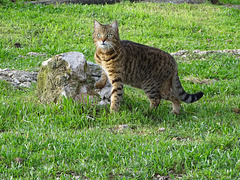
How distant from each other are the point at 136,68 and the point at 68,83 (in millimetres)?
1249

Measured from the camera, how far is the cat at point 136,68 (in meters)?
6.38

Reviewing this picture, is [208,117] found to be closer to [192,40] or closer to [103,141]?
[103,141]

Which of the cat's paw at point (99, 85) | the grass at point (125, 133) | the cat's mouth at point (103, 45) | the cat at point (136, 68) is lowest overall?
the grass at point (125, 133)

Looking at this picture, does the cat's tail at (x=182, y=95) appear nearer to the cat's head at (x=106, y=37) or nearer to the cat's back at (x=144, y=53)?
the cat's back at (x=144, y=53)

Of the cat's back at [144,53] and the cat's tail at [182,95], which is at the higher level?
the cat's back at [144,53]

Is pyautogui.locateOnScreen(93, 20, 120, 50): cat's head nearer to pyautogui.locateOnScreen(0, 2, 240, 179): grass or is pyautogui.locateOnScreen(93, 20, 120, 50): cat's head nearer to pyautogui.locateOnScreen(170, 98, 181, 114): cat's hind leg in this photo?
pyautogui.locateOnScreen(0, 2, 240, 179): grass

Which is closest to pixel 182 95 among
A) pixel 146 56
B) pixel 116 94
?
pixel 146 56

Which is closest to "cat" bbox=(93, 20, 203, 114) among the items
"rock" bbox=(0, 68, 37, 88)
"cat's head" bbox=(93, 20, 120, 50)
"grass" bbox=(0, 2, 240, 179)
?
"cat's head" bbox=(93, 20, 120, 50)

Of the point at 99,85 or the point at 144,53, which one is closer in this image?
the point at 144,53

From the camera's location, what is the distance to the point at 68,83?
668cm

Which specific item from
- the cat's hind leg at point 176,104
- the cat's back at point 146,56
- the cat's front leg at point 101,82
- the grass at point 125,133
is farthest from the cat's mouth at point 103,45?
the cat's hind leg at point 176,104

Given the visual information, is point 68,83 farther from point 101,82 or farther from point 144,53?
point 144,53

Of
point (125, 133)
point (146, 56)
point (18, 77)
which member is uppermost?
point (146, 56)

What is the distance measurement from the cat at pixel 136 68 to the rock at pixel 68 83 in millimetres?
400
